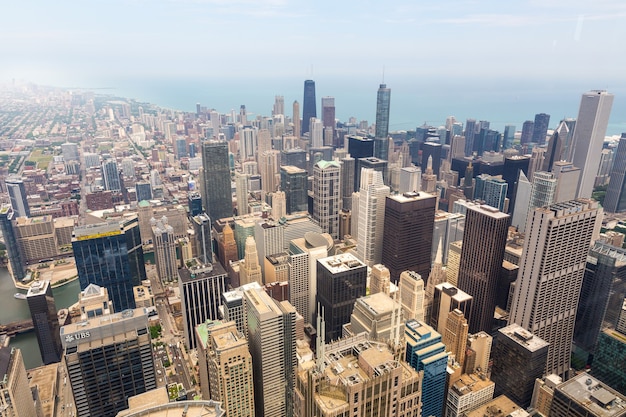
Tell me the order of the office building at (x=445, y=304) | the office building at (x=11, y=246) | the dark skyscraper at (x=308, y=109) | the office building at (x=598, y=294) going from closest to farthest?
the office building at (x=598, y=294), the office building at (x=445, y=304), the office building at (x=11, y=246), the dark skyscraper at (x=308, y=109)

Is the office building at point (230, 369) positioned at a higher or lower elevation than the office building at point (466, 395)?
higher

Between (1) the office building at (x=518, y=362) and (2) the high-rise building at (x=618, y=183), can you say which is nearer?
(1) the office building at (x=518, y=362)

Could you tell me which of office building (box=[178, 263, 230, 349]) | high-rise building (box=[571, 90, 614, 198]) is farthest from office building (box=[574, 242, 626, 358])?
office building (box=[178, 263, 230, 349])

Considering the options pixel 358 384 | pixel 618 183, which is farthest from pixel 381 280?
pixel 618 183

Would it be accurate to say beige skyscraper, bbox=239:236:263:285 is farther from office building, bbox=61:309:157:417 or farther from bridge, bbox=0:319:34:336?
bridge, bbox=0:319:34:336

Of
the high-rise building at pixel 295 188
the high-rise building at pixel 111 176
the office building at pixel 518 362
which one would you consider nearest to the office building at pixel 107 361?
the office building at pixel 518 362

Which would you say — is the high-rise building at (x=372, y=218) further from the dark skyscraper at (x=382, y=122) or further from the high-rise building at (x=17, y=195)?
the high-rise building at (x=17, y=195)
